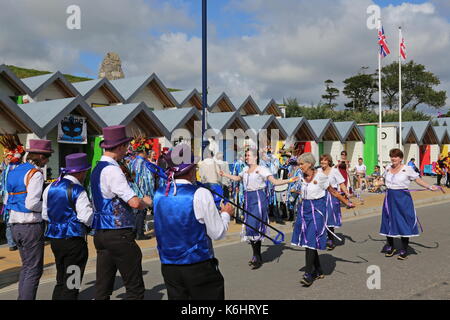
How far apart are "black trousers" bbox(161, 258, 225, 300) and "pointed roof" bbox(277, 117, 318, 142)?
71.1 feet

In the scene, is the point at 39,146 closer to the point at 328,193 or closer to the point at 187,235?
the point at 187,235

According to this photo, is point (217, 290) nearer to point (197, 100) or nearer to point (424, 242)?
point (424, 242)

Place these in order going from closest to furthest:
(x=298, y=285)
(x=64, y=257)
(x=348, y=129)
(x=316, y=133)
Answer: (x=64, y=257) < (x=298, y=285) < (x=316, y=133) < (x=348, y=129)

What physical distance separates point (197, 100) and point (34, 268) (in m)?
24.2

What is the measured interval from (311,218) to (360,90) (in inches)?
3041

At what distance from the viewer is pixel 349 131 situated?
29.4 m

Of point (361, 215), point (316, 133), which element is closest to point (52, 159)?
point (361, 215)

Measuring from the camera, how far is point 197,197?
152 inches

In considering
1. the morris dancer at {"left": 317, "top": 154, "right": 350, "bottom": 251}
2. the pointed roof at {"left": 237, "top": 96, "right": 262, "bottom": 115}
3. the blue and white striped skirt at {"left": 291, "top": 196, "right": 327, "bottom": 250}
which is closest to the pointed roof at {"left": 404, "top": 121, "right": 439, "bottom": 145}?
the pointed roof at {"left": 237, "top": 96, "right": 262, "bottom": 115}

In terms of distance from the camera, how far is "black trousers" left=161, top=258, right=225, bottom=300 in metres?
3.89

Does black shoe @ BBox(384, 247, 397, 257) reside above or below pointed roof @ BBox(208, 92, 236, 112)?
below

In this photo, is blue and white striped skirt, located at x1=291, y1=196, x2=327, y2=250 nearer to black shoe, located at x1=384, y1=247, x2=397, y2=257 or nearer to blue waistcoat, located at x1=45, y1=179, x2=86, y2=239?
black shoe, located at x1=384, y1=247, x2=397, y2=257

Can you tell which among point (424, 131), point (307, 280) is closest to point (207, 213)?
point (307, 280)

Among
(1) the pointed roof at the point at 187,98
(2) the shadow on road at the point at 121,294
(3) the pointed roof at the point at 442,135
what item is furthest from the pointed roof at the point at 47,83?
(3) the pointed roof at the point at 442,135
